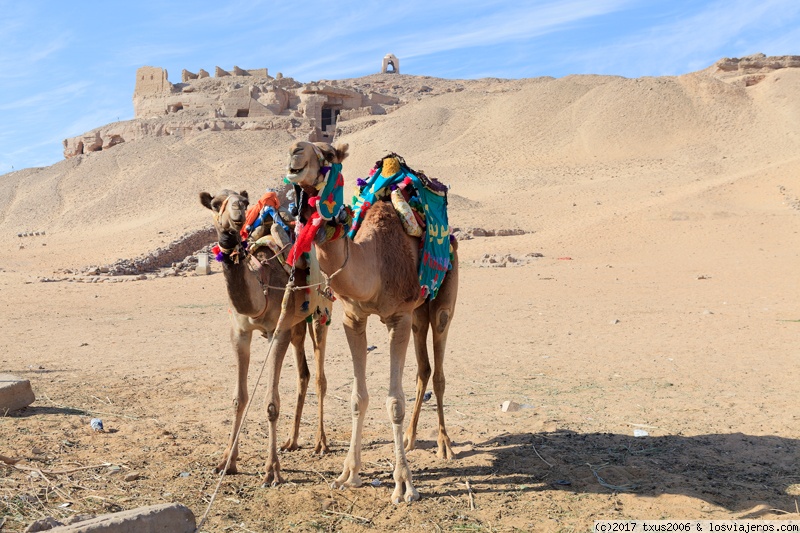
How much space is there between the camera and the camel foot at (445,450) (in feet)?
19.9

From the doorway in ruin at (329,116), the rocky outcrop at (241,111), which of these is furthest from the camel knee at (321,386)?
the doorway in ruin at (329,116)

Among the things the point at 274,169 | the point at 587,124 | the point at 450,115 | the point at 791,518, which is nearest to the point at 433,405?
the point at 791,518

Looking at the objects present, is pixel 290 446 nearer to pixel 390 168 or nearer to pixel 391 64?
pixel 390 168

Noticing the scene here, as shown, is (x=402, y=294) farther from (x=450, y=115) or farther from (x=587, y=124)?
(x=450, y=115)

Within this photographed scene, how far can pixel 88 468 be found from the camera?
5.45 m

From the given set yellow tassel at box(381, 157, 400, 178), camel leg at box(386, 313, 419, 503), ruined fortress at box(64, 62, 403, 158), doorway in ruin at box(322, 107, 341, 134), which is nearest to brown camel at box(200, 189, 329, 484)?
camel leg at box(386, 313, 419, 503)

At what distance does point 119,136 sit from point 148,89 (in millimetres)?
13832

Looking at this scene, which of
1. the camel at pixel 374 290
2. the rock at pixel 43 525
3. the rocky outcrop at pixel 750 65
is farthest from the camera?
the rocky outcrop at pixel 750 65

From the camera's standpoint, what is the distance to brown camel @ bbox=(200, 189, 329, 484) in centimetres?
477

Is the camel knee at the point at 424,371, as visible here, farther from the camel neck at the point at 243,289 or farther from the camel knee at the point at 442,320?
the camel neck at the point at 243,289

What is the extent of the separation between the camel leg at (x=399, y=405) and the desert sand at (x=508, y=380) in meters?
0.13

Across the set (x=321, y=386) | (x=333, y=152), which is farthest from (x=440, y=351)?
(x=333, y=152)

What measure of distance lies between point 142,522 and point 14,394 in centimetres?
381

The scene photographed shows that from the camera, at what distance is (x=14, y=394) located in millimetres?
6906
